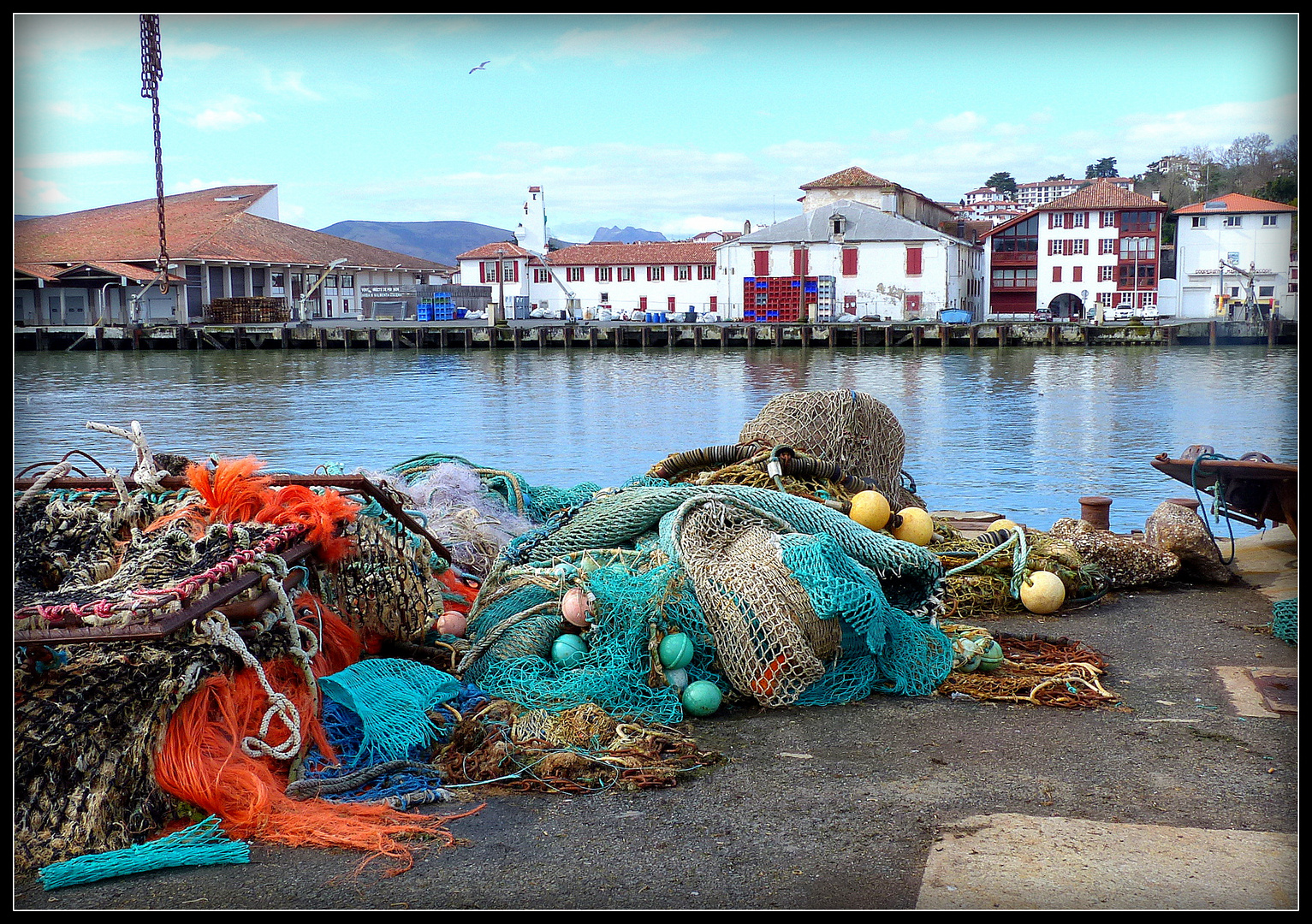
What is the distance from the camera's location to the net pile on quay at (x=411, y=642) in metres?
3.28

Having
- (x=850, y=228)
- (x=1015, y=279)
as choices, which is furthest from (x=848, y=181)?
→ (x=1015, y=279)

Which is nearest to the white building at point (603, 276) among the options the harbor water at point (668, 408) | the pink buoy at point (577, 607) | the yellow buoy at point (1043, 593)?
the harbor water at point (668, 408)

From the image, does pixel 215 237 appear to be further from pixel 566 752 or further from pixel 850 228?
pixel 566 752

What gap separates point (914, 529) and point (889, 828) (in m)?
3.00

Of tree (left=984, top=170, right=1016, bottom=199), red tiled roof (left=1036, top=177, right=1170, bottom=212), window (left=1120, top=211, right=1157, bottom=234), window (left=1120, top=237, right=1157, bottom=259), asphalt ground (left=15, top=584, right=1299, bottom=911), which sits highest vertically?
tree (left=984, top=170, right=1016, bottom=199)

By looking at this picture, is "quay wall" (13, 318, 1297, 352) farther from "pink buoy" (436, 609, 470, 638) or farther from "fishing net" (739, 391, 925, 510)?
"pink buoy" (436, 609, 470, 638)

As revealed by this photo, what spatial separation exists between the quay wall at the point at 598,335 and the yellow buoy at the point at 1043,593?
45467 mm

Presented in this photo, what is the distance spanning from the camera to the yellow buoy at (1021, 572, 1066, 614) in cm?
594

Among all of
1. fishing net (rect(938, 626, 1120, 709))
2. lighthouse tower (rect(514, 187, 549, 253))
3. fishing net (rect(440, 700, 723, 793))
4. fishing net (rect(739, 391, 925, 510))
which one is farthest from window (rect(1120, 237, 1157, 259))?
fishing net (rect(440, 700, 723, 793))

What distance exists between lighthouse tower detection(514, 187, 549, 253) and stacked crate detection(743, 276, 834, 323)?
15.8 metres

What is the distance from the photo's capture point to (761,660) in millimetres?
4496

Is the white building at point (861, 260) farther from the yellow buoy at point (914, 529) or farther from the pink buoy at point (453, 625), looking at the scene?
the pink buoy at point (453, 625)

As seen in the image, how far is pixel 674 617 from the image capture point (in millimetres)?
4594

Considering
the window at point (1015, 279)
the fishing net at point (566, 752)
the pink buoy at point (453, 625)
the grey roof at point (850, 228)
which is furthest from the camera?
the window at point (1015, 279)
